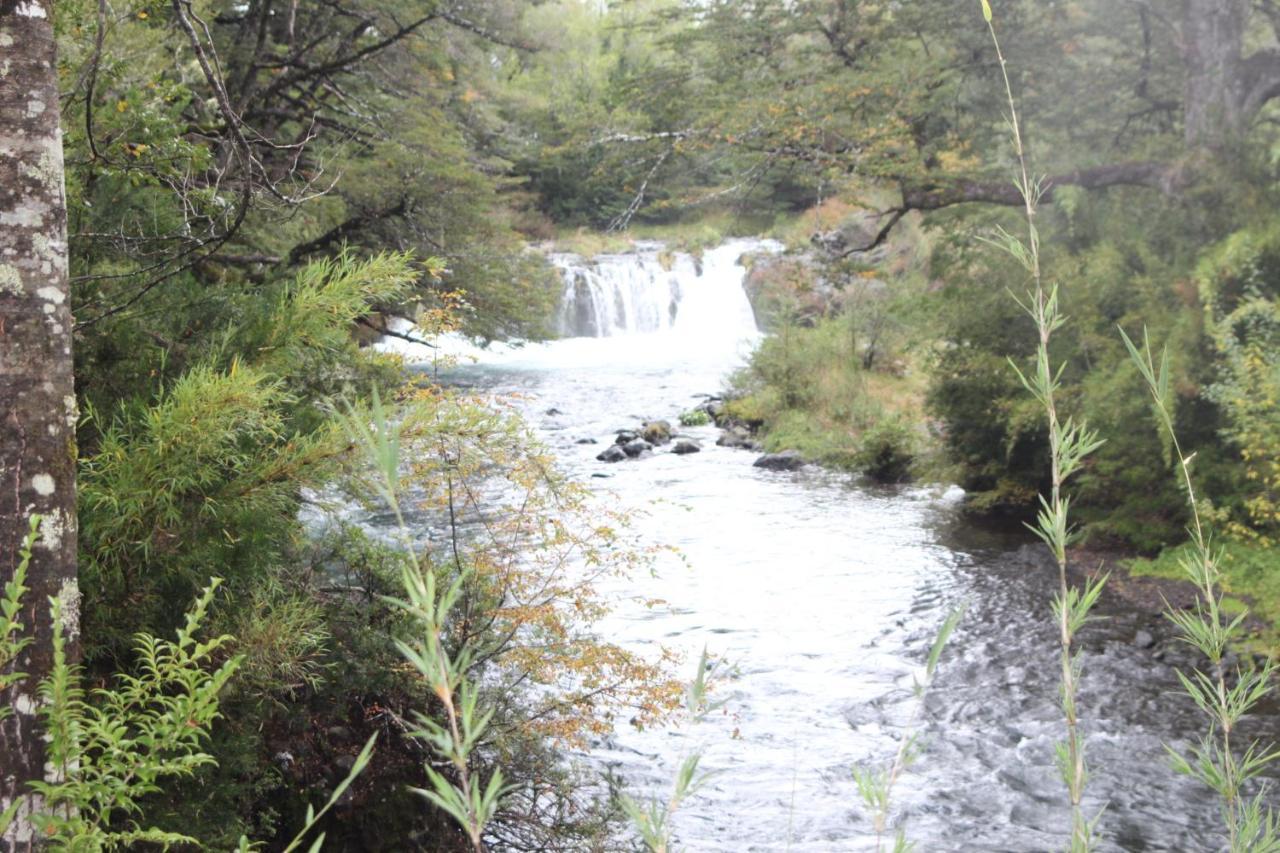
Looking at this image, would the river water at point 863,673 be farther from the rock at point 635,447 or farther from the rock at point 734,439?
the rock at point 734,439

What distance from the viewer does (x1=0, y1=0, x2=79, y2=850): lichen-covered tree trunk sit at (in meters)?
2.27

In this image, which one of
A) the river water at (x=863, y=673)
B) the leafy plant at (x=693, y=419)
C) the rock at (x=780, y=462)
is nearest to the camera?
the river water at (x=863, y=673)

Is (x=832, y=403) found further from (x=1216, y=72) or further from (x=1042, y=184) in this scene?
(x=1216, y=72)

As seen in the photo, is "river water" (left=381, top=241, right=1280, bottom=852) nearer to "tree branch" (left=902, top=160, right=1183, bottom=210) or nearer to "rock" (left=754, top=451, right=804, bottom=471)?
"rock" (left=754, top=451, right=804, bottom=471)

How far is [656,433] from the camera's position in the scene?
1689 centimetres

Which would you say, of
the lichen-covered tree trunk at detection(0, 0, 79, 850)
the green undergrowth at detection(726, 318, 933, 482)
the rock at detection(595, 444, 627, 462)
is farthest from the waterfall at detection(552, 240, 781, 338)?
the lichen-covered tree trunk at detection(0, 0, 79, 850)

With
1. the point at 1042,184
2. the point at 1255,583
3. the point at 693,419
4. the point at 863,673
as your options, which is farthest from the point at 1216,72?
the point at 693,419

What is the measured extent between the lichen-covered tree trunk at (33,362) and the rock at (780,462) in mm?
13232

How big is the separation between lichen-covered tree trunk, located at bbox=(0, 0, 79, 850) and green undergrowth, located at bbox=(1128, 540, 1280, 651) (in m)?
7.19

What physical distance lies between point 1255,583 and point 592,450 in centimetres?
949

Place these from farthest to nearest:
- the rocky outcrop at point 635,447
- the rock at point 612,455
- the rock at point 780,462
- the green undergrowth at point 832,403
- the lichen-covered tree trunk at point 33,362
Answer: the rocky outcrop at point 635,447 < the rock at point 780,462 < the rock at point 612,455 < the green undergrowth at point 832,403 < the lichen-covered tree trunk at point 33,362

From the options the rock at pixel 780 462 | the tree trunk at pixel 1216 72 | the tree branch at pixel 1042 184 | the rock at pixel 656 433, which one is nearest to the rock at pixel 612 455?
the rock at pixel 656 433

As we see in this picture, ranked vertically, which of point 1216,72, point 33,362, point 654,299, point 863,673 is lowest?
point 863,673

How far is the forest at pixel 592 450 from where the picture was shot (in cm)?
236
